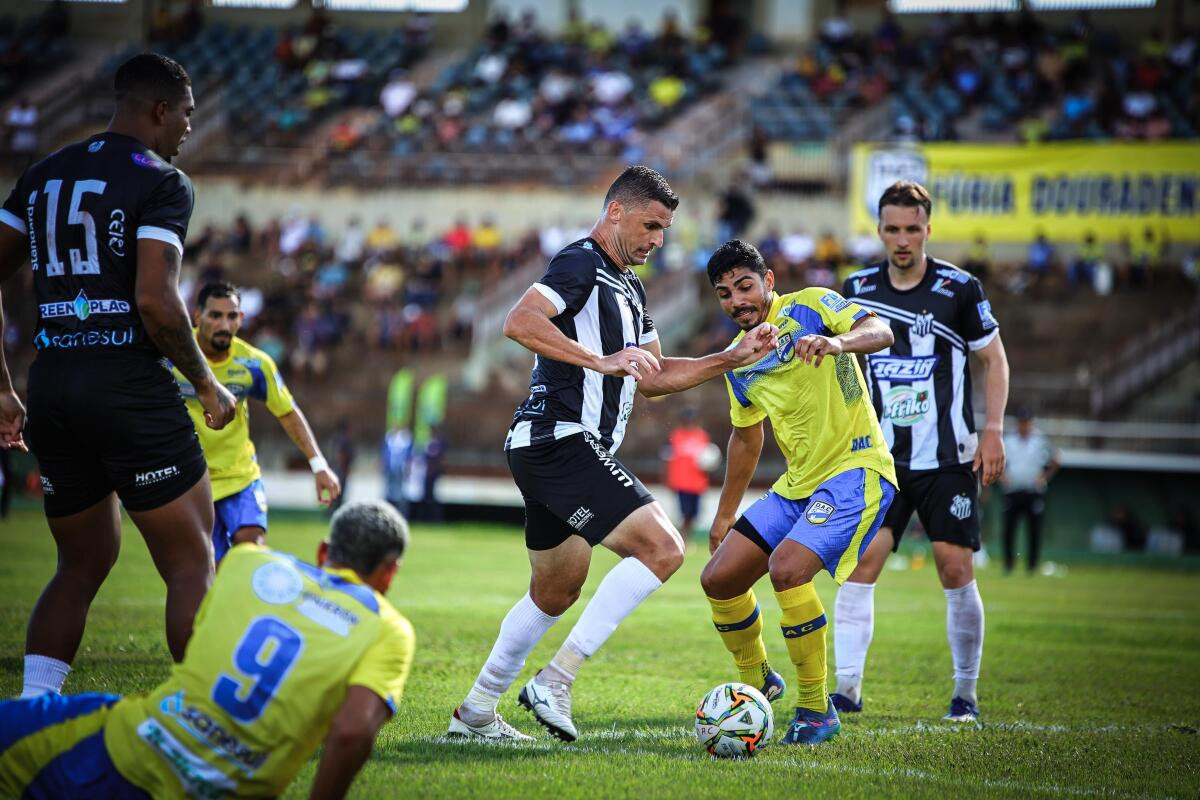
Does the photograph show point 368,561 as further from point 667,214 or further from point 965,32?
point 965,32

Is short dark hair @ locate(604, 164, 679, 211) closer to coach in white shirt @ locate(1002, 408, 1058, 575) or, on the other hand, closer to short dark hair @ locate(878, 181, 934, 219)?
short dark hair @ locate(878, 181, 934, 219)

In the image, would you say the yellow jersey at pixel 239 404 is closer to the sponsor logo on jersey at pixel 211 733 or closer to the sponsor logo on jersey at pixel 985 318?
the sponsor logo on jersey at pixel 985 318

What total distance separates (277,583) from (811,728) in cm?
324

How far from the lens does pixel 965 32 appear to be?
37.5 meters

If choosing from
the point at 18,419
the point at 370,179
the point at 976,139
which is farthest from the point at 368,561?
the point at 370,179

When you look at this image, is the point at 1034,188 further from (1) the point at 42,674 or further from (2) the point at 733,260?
(1) the point at 42,674

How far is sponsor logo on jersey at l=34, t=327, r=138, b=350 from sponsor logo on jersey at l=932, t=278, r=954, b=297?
4.53 metres

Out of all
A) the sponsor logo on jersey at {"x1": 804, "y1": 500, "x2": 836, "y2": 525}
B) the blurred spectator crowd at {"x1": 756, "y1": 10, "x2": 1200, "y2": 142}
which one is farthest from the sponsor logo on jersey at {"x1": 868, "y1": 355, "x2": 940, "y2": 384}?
the blurred spectator crowd at {"x1": 756, "y1": 10, "x2": 1200, "y2": 142}

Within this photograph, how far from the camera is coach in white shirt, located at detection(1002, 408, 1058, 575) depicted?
61.8 feet

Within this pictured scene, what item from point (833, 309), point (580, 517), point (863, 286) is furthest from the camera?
point (863, 286)

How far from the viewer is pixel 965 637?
24.4 ft

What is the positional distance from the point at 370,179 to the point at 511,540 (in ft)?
57.7

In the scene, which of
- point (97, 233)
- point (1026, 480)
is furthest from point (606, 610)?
point (1026, 480)

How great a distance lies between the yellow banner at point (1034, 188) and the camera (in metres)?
27.7
